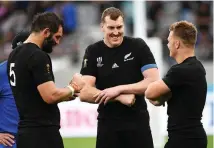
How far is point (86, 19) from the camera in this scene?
698 inches

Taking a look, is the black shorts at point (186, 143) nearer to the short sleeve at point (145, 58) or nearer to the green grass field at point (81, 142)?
the short sleeve at point (145, 58)

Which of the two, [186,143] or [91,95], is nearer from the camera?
[186,143]

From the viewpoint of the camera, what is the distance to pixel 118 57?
7.83 meters

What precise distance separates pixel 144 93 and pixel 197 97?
1001mm

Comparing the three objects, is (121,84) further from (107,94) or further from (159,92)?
(159,92)

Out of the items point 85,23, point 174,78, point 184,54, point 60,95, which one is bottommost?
point 60,95

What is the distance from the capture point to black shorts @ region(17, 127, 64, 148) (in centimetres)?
696

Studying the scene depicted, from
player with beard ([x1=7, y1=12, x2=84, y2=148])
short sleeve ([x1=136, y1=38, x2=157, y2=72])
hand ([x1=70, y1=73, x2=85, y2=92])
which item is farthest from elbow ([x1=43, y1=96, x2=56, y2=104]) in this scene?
short sleeve ([x1=136, y1=38, x2=157, y2=72])

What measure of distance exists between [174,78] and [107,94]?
3.45 feet

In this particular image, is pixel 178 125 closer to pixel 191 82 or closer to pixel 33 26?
pixel 191 82

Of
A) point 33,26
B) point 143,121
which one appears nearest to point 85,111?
point 143,121

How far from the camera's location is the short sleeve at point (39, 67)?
6.80 metres

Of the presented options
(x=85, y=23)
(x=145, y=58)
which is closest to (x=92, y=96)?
(x=145, y=58)

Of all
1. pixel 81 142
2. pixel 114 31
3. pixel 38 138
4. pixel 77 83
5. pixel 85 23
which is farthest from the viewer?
pixel 85 23
